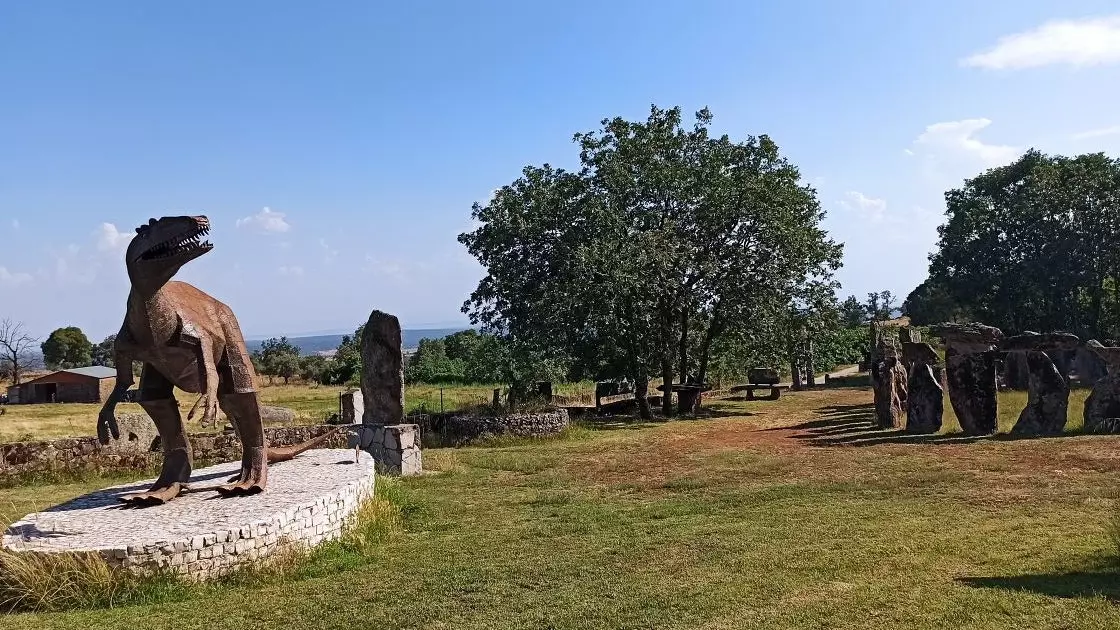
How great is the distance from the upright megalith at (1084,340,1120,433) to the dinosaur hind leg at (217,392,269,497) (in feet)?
51.2

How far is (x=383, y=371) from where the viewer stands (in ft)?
55.6

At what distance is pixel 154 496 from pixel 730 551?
6.51 m

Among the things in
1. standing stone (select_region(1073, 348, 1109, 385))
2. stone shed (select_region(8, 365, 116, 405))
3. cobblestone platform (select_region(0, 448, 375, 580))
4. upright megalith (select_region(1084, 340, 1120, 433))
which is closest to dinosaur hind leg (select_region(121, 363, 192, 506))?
cobblestone platform (select_region(0, 448, 375, 580))

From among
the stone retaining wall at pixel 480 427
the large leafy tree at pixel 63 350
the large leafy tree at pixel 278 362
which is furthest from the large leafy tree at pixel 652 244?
the large leafy tree at pixel 63 350

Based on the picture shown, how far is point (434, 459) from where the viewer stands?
16.0 m

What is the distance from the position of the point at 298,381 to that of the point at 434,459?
135 ft

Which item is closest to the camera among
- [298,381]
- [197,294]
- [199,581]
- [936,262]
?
[199,581]

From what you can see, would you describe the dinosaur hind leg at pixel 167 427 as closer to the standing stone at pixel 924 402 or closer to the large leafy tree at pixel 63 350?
the standing stone at pixel 924 402

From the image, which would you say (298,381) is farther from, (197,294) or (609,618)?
(609,618)

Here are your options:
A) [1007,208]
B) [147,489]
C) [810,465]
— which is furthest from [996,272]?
[147,489]

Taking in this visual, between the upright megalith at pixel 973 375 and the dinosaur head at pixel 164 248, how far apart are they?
14865 millimetres

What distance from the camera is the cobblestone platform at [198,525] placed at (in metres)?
7.29

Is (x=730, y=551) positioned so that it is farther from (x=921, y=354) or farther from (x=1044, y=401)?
(x=921, y=354)

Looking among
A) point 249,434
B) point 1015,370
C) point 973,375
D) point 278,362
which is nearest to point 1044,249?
point 1015,370
